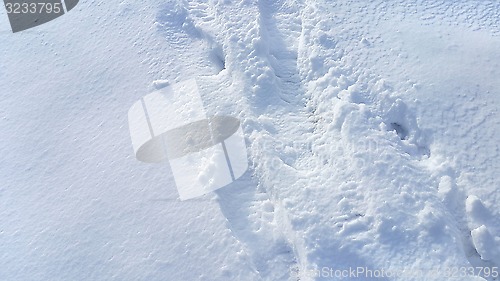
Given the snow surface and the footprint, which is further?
the snow surface

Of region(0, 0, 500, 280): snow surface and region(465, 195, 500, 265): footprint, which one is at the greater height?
region(0, 0, 500, 280): snow surface

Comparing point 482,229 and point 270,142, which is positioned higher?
point 270,142

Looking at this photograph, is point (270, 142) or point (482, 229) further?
point (270, 142)

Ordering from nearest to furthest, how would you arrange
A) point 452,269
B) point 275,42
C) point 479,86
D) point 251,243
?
point 452,269 < point 251,243 < point 479,86 < point 275,42

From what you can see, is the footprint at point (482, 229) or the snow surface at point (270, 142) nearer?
the footprint at point (482, 229)

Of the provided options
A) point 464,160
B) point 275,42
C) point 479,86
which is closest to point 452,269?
point 464,160

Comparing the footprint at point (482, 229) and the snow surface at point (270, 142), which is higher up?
the snow surface at point (270, 142)

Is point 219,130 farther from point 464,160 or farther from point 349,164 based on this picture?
point 464,160

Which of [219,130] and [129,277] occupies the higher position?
[219,130]
